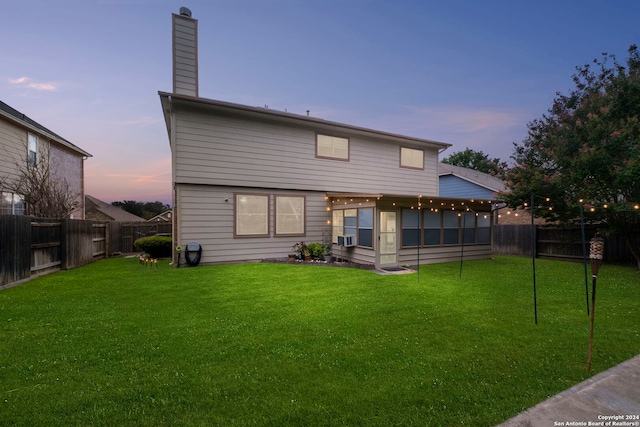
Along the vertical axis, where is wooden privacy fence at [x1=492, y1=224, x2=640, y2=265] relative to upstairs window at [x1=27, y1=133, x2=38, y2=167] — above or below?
below

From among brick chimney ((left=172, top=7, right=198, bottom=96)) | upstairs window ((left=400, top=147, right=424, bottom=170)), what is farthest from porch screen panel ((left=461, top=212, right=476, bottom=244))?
brick chimney ((left=172, top=7, right=198, bottom=96))

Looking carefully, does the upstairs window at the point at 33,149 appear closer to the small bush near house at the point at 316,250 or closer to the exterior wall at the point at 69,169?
the exterior wall at the point at 69,169

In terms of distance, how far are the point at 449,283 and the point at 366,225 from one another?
333 cm

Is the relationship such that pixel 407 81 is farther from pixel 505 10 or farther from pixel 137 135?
pixel 137 135

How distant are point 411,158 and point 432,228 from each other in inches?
169

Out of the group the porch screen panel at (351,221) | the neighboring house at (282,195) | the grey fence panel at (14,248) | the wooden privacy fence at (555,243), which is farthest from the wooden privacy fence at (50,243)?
the wooden privacy fence at (555,243)

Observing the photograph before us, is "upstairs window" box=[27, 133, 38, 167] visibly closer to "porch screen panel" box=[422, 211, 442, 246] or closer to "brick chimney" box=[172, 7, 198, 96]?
"brick chimney" box=[172, 7, 198, 96]

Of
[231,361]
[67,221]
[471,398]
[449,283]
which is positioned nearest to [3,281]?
[67,221]

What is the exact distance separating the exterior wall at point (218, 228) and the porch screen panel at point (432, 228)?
4537 millimetres

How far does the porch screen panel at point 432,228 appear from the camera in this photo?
10664 millimetres

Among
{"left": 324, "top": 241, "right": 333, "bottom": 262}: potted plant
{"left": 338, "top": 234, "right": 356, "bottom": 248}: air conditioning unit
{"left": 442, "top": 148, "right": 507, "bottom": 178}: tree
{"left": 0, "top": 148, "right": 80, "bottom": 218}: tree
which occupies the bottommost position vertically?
{"left": 324, "top": 241, "right": 333, "bottom": 262}: potted plant

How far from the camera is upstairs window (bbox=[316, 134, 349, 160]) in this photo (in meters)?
11.8

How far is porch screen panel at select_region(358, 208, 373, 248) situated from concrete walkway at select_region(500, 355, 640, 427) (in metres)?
6.93

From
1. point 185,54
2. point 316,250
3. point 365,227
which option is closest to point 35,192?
point 185,54
